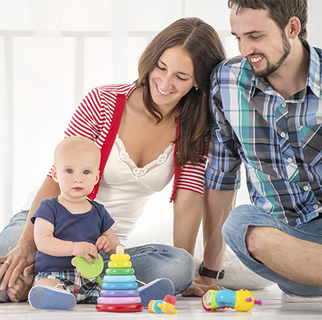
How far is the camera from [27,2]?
3129 mm

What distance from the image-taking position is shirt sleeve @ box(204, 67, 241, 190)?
1976 mm

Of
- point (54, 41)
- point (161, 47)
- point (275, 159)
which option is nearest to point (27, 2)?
point (54, 41)

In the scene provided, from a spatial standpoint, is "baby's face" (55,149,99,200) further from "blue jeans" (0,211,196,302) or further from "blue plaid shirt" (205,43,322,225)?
"blue plaid shirt" (205,43,322,225)

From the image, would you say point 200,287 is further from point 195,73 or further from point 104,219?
point 195,73

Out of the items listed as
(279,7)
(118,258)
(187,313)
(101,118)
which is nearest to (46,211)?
(118,258)

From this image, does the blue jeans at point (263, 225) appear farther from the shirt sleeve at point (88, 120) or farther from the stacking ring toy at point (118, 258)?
the shirt sleeve at point (88, 120)

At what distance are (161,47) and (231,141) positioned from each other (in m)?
0.43

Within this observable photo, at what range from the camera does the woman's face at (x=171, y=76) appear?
1.91m

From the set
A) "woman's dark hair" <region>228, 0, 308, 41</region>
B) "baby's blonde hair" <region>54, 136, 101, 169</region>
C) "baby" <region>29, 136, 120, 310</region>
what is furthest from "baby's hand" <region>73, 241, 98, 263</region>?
"woman's dark hair" <region>228, 0, 308, 41</region>

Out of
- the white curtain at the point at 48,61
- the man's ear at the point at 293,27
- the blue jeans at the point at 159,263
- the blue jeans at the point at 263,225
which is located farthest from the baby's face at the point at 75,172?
the white curtain at the point at 48,61

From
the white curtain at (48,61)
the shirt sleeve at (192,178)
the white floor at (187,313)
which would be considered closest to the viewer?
the white floor at (187,313)

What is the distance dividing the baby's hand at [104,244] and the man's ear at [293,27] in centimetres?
92

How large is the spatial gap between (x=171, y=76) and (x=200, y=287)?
786 mm

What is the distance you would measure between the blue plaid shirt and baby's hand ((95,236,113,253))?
1.90 feet
